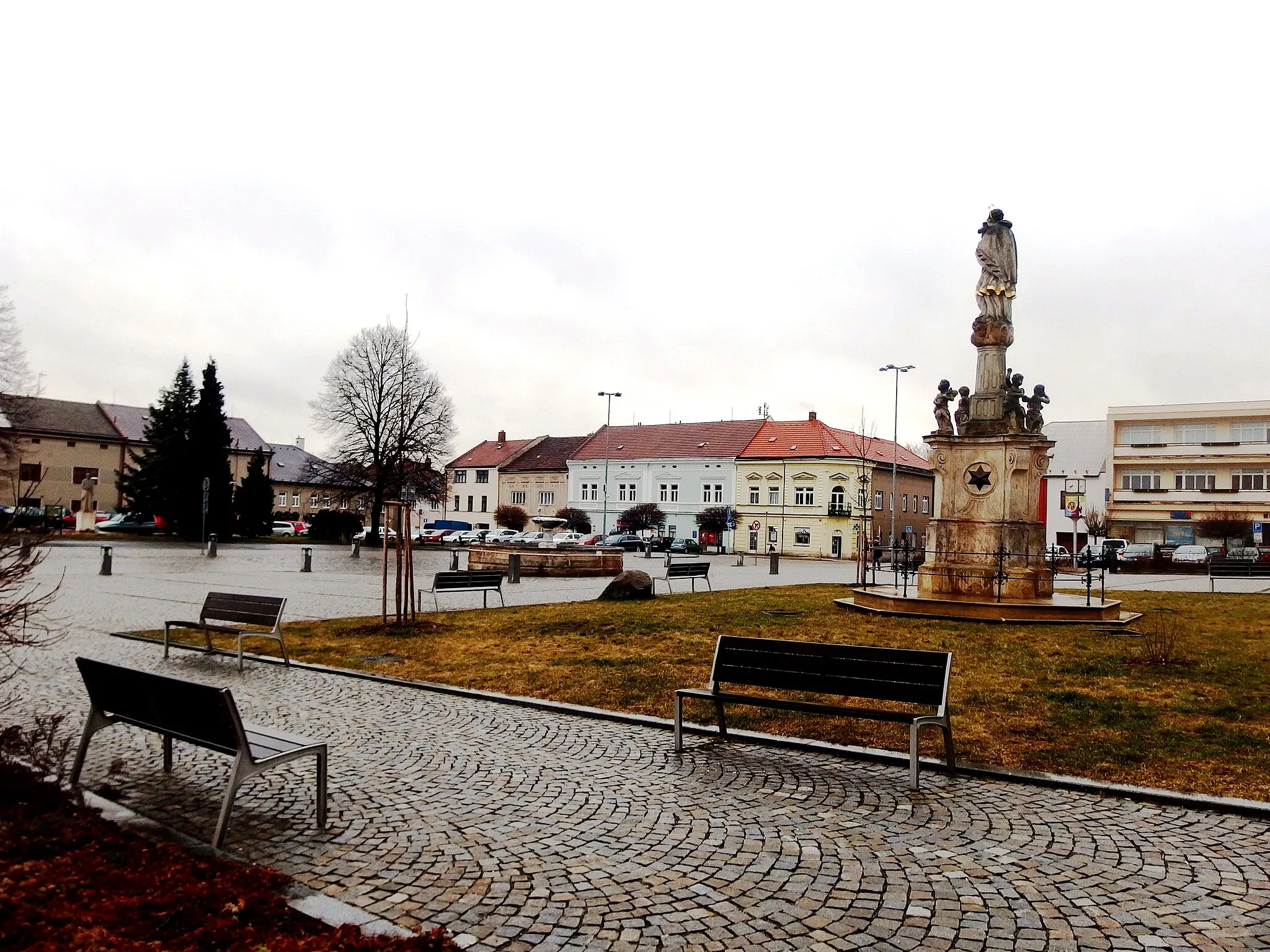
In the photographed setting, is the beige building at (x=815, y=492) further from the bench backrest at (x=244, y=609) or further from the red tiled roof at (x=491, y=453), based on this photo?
the bench backrest at (x=244, y=609)

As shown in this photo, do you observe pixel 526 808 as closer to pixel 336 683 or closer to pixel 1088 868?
pixel 1088 868

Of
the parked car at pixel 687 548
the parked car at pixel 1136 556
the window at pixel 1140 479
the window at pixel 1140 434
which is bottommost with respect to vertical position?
the parked car at pixel 687 548

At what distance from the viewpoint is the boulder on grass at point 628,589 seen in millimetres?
19062

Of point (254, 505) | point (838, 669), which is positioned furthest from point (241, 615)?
point (254, 505)

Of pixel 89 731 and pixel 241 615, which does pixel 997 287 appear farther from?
pixel 89 731

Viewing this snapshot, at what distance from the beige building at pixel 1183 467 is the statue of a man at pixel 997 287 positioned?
5307 cm

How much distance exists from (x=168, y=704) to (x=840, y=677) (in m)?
4.18

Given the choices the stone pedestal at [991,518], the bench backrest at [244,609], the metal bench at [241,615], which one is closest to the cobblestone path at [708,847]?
the metal bench at [241,615]

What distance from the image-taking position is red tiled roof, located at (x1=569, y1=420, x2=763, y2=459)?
2800 inches

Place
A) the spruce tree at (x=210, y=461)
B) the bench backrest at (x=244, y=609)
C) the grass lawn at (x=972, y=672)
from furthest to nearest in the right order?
the spruce tree at (x=210, y=461) → the bench backrest at (x=244, y=609) → the grass lawn at (x=972, y=672)

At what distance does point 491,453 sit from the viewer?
3435 inches

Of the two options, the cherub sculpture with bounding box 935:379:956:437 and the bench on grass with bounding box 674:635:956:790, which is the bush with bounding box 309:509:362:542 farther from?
the bench on grass with bounding box 674:635:956:790

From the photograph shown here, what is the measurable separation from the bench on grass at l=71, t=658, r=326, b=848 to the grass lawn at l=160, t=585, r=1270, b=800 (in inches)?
138

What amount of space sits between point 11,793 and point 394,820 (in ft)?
6.31
